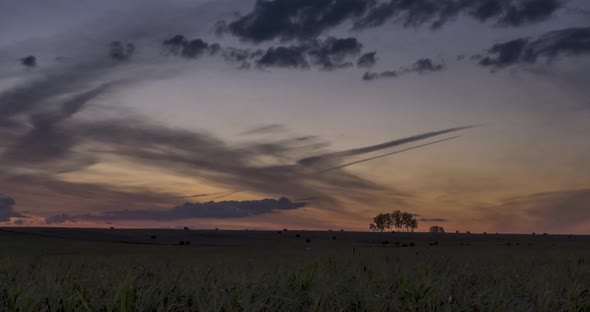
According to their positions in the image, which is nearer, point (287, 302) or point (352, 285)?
point (287, 302)

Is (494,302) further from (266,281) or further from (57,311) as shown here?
(57,311)

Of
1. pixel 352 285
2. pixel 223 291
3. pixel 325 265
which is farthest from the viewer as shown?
pixel 325 265

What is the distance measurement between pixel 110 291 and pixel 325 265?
12.8 feet

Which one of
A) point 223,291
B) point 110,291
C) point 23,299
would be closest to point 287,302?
point 223,291

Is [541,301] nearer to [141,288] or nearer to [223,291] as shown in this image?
[223,291]

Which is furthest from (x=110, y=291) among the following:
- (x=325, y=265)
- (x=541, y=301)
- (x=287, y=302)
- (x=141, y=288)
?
(x=541, y=301)

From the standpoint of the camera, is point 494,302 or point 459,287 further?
point 459,287

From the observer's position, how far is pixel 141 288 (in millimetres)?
6094

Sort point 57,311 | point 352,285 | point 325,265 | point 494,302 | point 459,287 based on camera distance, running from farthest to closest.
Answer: point 325,265
point 459,287
point 352,285
point 494,302
point 57,311

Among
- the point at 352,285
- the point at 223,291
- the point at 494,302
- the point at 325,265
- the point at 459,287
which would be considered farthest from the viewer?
the point at 325,265

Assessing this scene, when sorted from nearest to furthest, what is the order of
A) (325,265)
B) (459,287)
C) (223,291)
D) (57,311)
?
→ (57,311), (223,291), (459,287), (325,265)

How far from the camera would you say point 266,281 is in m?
7.09

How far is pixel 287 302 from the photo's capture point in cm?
609

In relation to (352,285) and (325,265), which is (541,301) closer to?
(352,285)
